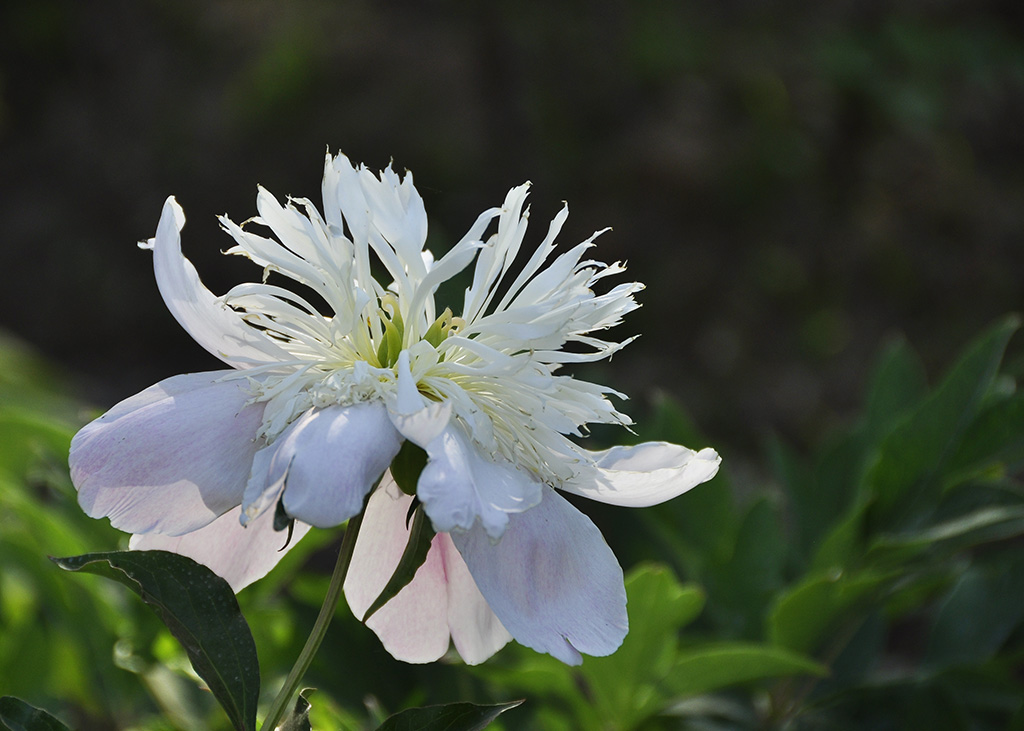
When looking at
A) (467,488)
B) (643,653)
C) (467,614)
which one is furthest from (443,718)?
(643,653)

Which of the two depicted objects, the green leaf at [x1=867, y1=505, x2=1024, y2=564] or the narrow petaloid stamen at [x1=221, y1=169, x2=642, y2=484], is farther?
the green leaf at [x1=867, y1=505, x2=1024, y2=564]

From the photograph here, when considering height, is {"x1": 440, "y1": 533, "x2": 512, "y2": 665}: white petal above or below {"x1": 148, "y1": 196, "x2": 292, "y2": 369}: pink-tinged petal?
below

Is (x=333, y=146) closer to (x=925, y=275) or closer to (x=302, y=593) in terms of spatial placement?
(x=925, y=275)

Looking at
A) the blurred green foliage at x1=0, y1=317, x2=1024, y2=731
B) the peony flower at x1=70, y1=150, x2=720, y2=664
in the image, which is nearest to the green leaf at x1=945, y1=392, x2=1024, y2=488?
the blurred green foliage at x1=0, y1=317, x2=1024, y2=731

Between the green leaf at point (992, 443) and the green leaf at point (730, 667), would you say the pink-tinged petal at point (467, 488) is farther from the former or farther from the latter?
the green leaf at point (992, 443)

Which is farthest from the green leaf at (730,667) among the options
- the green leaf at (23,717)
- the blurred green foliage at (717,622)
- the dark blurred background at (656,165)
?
the dark blurred background at (656,165)

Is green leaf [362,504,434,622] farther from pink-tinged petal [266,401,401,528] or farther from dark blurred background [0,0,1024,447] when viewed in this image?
dark blurred background [0,0,1024,447]
